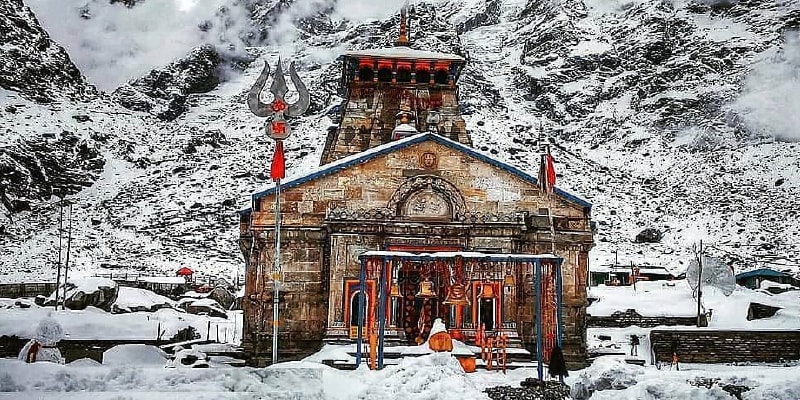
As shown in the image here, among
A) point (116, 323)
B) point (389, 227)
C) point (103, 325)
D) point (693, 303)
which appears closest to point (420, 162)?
point (389, 227)

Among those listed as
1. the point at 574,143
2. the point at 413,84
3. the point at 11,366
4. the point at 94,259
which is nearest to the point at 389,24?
the point at 574,143

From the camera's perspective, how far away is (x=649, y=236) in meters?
68.3

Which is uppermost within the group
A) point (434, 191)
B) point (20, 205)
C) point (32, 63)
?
point (32, 63)

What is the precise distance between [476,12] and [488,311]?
155 m

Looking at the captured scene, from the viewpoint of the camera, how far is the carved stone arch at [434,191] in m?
17.8

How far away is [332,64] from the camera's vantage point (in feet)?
417

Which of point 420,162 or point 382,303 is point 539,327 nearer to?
point 382,303

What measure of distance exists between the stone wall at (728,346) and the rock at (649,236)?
49.7 metres

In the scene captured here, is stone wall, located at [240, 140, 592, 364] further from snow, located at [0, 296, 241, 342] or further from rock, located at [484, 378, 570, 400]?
snow, located at [0, 296, 241, 342]

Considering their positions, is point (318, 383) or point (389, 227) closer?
point (318, 383)

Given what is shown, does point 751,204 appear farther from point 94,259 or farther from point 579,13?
point 579,13

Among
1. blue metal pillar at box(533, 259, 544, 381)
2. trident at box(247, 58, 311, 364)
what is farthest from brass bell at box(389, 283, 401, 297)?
blue metal pillar at box(533, 259, 544, 381)

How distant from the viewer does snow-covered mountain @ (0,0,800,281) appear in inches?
2491

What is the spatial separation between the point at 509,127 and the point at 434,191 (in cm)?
8239
